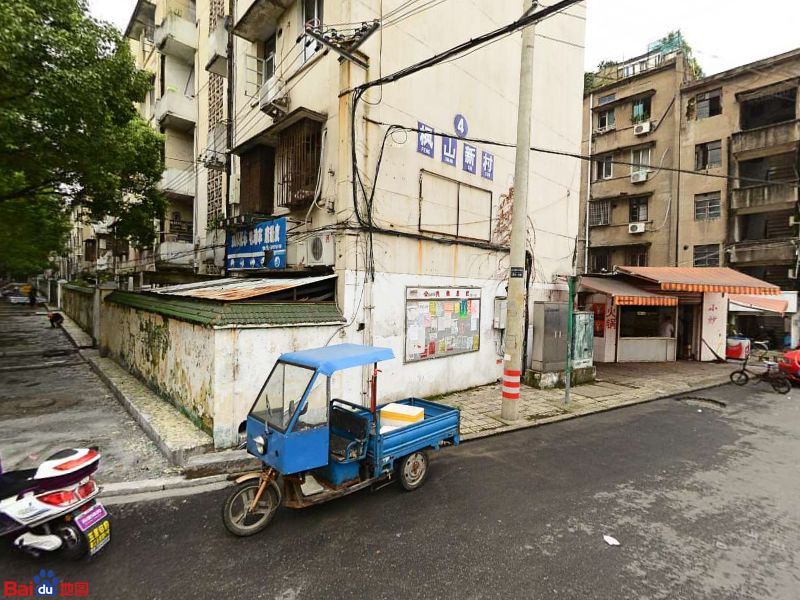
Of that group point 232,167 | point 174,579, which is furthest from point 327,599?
point 232,167

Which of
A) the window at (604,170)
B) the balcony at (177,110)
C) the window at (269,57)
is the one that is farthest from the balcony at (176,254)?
the window at (604,170)

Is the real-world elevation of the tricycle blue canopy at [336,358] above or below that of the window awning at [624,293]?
below

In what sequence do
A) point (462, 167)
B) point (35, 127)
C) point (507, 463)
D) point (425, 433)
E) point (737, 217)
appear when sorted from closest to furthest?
point (425, 433) → point (507, 463) → point (35, 127) → point (462, 167) → point (737, 217)

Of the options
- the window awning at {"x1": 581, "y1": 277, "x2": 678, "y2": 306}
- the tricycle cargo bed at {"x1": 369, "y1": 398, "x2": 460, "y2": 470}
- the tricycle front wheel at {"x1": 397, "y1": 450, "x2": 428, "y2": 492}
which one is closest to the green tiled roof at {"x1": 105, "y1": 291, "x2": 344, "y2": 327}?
the tricycle cargo bed at {"x1": 369, "y1": 398, "x2": 460, "y2": 470}

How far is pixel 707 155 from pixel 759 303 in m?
10.1

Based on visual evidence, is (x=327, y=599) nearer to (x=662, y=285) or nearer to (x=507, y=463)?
(x=507, y=463)

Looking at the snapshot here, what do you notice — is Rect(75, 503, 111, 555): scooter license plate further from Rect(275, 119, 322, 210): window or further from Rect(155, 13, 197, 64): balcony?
Rect(155, 13, 197, 64): balcony

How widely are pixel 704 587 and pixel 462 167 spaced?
9.70m

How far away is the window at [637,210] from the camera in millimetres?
25922

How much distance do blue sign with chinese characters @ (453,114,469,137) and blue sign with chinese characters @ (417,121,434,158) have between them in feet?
3.42

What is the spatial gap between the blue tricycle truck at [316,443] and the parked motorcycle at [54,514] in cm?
123

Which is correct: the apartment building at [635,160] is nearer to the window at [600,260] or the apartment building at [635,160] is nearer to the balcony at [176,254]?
the window at [600,260]

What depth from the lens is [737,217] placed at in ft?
73.9

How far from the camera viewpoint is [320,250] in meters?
8.96
